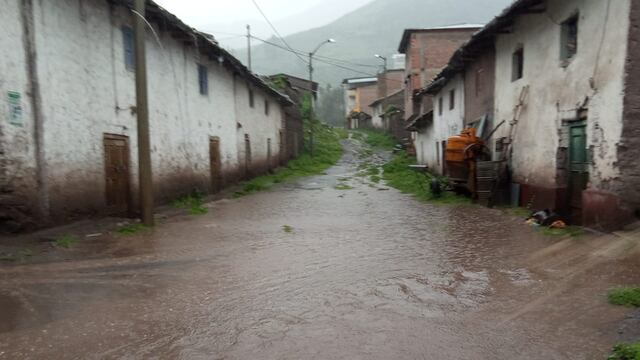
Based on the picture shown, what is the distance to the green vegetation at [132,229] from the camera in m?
9.27

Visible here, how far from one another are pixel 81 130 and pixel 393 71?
45.6m

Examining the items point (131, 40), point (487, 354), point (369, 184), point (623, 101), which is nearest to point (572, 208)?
point (623, 101)

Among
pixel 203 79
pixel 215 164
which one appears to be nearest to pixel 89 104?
pixel 203 79

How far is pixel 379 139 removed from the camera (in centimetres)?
4725

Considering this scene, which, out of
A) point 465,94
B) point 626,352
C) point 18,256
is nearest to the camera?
point 626,352

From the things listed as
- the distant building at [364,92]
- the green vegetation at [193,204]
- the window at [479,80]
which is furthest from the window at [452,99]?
the distant building at [364,92]

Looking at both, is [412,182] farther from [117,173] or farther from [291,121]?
[291,121]

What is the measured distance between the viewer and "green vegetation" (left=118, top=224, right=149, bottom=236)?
9266mm

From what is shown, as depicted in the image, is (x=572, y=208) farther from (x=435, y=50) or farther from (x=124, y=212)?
(x=435, y=50)

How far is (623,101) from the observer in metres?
7.96

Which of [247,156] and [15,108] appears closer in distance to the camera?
[15,108]

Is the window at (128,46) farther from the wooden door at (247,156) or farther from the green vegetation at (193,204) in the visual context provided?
the wooden door at (247,156)

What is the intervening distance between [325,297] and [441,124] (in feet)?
58.7

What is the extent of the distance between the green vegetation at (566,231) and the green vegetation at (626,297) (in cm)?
326
